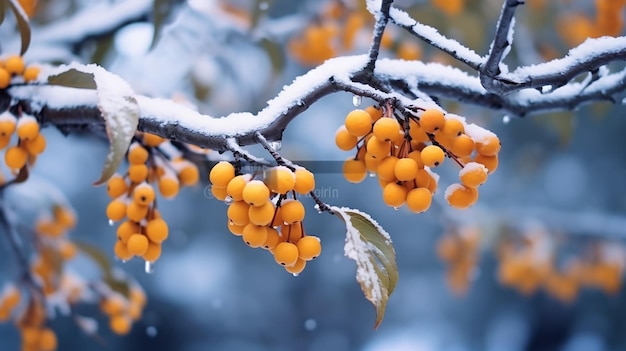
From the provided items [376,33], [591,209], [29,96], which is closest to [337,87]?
[376,33]

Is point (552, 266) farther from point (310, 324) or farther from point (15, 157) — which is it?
point (15, 157)

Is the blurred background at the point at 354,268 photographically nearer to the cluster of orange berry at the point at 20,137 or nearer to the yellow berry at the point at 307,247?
the cluster of orange berry at the point at 20,137

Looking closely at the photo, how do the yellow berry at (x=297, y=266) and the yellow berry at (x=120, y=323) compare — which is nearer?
the yellow berry at (x=297, y=266)

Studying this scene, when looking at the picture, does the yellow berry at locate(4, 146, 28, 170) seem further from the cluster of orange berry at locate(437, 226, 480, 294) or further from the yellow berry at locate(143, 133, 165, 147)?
the cluster of orange berry at locate(437, 226, 480, 294)

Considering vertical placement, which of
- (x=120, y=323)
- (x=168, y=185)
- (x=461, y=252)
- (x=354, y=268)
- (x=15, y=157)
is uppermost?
(x=461, y=252)

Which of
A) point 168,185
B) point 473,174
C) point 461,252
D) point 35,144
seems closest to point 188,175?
point 168,185

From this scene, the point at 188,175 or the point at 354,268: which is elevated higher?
the point at 354,268

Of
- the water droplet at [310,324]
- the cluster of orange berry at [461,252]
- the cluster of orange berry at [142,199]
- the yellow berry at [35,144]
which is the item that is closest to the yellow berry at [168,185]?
the cluster of orange berry at [142,199]

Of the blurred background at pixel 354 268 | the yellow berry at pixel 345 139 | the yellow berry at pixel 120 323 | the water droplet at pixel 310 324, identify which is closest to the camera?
the yellow berry at pixel 345 139
